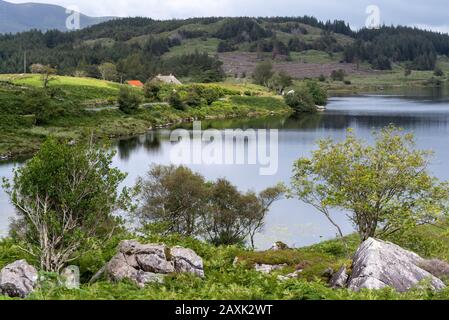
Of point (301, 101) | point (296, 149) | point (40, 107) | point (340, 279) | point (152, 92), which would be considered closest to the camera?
point (340, 279)

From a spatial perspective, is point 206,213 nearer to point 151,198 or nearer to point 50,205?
point 151,198

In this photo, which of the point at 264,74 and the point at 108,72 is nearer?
the point at 108,72

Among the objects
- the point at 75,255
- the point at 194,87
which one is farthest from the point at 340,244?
the point at 194,87

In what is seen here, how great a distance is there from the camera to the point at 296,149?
7812 centimetres

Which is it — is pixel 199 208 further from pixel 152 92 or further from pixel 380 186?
pixel 152 92

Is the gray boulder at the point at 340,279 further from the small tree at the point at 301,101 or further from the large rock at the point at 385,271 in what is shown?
the small tree at the point at 301,101

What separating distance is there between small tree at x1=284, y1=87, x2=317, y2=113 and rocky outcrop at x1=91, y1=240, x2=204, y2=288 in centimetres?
13048

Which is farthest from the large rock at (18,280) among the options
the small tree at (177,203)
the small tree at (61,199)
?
the small tree at (177,203)

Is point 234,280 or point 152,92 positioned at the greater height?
point 152,92

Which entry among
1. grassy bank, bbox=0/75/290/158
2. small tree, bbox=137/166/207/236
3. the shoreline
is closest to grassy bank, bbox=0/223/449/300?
small tree, bbox=137/166/207/236

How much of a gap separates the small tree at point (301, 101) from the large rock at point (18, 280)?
439 ft

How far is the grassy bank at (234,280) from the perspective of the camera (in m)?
12.6

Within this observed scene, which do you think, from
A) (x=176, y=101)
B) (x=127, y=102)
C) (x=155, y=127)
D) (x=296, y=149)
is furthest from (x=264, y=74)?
(x=296, y=149)

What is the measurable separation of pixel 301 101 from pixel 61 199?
133030 millimetres
